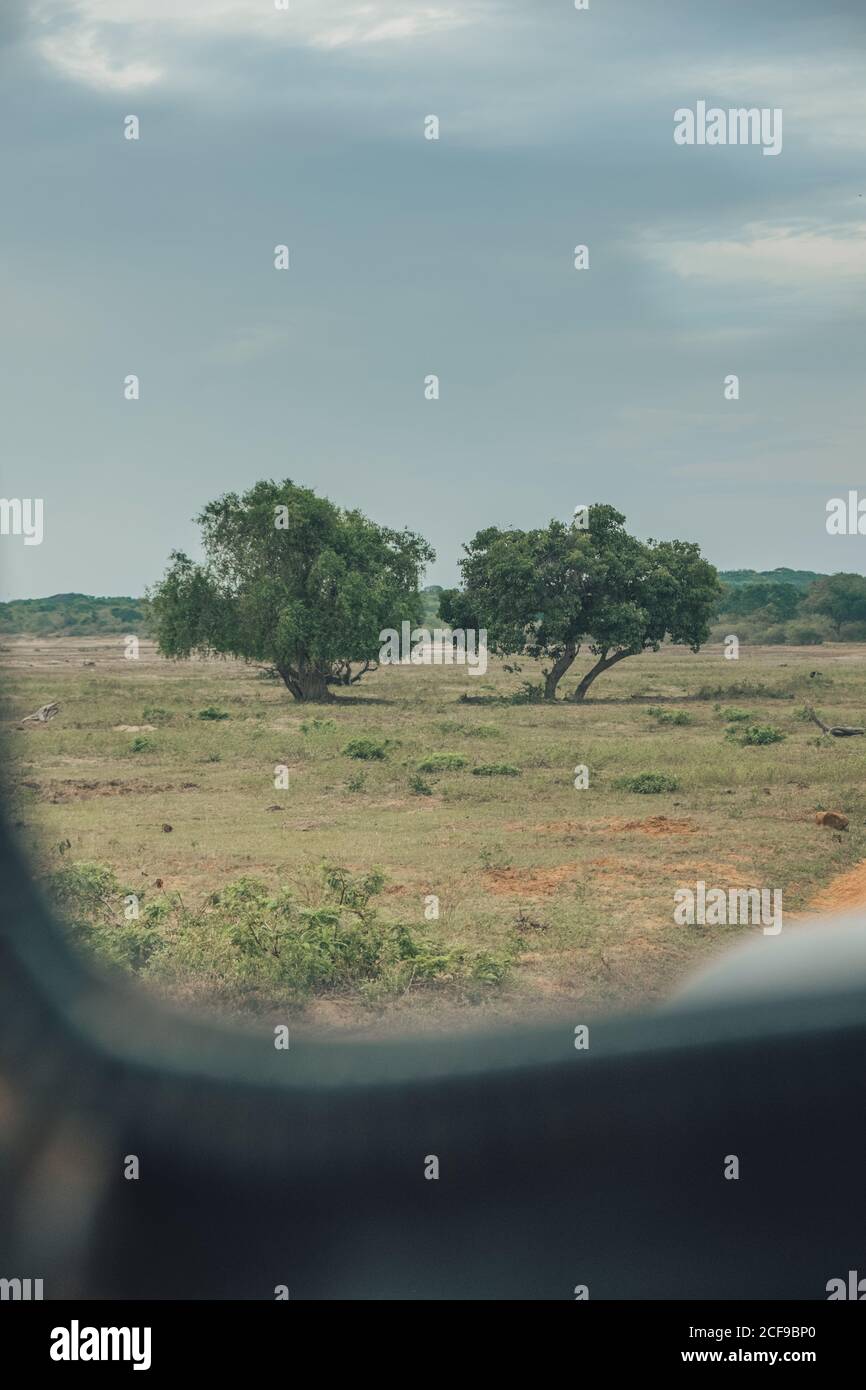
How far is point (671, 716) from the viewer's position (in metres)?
26.9

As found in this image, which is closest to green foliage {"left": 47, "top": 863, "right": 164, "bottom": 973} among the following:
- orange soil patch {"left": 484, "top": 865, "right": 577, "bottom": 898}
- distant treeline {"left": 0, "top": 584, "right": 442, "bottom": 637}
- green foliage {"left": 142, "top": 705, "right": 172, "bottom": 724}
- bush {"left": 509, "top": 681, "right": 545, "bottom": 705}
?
orange soil patch {"left": 484, "top": 865, "right": 577, "bottom": 898}

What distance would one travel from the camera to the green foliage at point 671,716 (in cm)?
2644

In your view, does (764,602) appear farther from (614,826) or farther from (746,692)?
(614,826)

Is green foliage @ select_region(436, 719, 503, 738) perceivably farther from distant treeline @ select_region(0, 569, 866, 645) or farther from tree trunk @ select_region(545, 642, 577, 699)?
distant treeline @ select_region(0, 569, 866, 645)

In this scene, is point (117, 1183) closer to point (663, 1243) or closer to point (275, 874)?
point (663, 1243)

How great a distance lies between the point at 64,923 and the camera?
3.88 feet

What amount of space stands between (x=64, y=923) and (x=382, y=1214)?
1.20 feet

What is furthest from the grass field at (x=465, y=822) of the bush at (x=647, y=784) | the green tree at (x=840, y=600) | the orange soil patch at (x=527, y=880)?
the green tree at (x=840, y=600)

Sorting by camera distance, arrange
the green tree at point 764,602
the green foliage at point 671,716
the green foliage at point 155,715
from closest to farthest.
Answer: the green foliage at point 155,715 < the green foliage at point 671,716 < the green tree at point 764,602

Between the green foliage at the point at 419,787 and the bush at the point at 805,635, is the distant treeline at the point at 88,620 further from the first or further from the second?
the green foliage at the point at 419,787

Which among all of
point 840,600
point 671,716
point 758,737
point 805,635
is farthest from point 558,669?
point 840,600

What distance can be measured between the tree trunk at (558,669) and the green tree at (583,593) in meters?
0.03

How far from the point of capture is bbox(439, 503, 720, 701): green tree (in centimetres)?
3281
